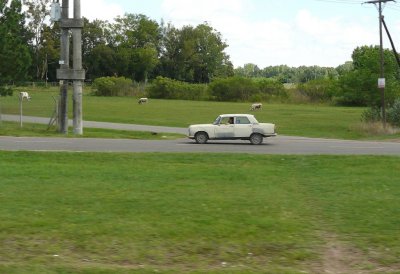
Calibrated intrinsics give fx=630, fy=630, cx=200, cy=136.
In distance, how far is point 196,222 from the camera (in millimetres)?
8055

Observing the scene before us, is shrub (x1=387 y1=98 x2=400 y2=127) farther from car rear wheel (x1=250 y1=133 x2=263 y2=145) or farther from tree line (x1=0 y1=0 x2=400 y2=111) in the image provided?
tree line (x1=0 y1=0 x2=400 y2=111)

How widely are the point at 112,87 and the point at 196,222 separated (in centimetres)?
10259

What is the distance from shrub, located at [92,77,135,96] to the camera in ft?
355

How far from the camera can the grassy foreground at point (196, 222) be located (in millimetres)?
6934

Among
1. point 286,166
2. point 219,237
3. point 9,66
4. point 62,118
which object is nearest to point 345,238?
point 219,237

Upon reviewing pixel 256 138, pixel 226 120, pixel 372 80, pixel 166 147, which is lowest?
pixel 166 147

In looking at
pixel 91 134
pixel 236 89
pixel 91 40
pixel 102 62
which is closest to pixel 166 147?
pixel 91 134

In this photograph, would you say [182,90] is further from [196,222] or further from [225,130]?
[196,222]

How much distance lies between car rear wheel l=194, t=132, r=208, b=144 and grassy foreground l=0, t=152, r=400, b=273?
53.1ft

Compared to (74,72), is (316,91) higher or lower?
higher

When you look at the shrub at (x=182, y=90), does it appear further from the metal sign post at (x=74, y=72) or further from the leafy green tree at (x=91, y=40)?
the metal sign post at (x=74, y=72)

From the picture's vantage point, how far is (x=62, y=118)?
32.7 m

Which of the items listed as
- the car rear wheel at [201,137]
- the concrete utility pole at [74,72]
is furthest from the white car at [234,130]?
the concrete utility pole at [74,72]

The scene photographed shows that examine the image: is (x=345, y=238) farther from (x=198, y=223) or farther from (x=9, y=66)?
(x=9, y=66)
